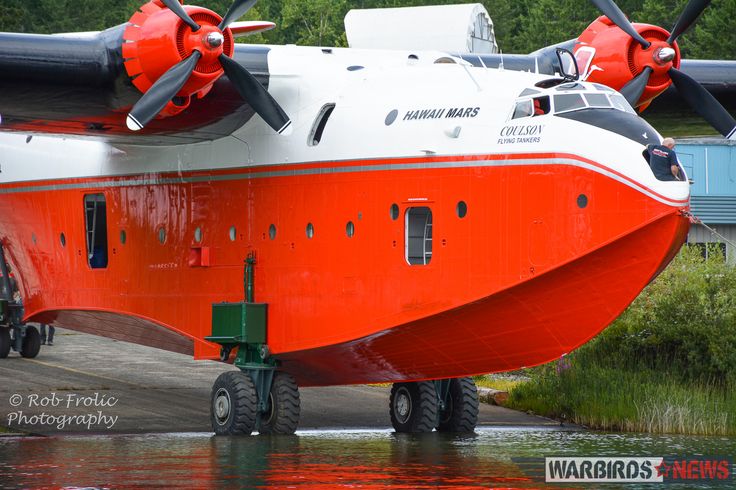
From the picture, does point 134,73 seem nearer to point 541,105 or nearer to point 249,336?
point 249,336

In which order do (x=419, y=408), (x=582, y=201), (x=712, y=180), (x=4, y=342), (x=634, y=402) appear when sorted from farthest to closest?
(x=712, y=180), (x=4, y=342), (x=634, y=402), (x=419, y=408), (x=582, y=201)

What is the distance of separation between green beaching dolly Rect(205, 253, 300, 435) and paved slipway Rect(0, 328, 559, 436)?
130 centimetres

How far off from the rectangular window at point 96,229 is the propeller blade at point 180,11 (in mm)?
4647

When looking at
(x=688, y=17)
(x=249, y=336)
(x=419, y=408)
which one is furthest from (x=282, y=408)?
(x=688, y=17)

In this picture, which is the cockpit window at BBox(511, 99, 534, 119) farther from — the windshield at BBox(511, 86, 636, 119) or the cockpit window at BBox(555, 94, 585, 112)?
the cockpit window at BBox(555, 94, 585, 112)

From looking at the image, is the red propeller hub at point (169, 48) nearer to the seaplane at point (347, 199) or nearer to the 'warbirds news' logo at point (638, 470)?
the seaplane at point (347, 199)

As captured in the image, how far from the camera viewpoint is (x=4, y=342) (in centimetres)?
2556

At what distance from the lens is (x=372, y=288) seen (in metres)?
15.2

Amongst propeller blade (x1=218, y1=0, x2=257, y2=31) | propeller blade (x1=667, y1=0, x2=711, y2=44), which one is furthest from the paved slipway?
propeller blade (x1=667, y1=0, x2=711, y2=44)

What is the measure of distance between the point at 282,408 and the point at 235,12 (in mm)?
5097

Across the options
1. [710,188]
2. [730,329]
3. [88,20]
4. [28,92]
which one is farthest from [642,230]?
[88,20]

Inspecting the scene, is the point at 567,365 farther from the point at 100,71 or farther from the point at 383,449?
the point at 100,71

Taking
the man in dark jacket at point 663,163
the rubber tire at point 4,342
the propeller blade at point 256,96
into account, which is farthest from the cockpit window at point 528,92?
the rubber tire at point 4,342

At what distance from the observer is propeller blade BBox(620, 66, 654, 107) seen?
1711cm
